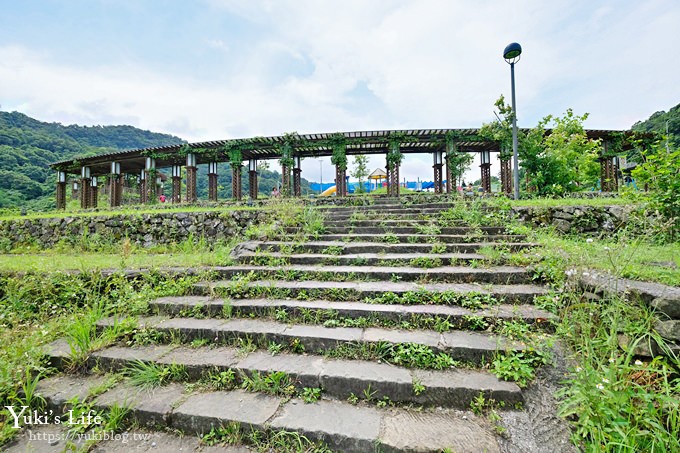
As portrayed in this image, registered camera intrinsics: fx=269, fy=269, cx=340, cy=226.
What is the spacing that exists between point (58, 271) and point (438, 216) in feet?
21.9

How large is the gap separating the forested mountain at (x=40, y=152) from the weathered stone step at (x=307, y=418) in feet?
65.8

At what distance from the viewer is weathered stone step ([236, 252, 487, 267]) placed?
3.78m

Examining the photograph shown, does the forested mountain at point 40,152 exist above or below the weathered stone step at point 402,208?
above

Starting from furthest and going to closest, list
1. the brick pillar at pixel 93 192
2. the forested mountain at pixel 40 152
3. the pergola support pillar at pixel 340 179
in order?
the forested mountain at pixel 40 152
the brick pillar at pixel 93 192
the pergola support pillar at pixel 340 179

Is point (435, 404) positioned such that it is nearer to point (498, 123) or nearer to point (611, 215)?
point (611, 215)

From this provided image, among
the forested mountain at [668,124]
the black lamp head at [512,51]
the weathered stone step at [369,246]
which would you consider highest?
the forested mountain at [668,124]

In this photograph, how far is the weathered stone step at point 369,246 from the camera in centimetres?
412

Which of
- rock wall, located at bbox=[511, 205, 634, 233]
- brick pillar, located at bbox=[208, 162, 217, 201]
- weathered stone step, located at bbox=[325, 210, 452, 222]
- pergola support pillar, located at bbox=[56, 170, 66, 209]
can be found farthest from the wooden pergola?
rock wall, located at bbox=[511, 205, 634, 233]

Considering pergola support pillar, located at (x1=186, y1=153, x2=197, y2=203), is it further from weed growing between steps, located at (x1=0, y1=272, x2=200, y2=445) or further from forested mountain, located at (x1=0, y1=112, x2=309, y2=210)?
weed growing between steps, located at (x1=0, y1=272, x2=200, y2=445)

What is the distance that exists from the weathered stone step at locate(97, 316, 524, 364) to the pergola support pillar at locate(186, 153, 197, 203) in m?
15.1

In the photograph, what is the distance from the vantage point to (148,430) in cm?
191

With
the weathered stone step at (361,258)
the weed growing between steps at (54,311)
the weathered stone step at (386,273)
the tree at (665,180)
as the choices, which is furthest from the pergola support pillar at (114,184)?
the tree at (665,180)

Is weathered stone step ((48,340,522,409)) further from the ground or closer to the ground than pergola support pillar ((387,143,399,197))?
closer to the ground

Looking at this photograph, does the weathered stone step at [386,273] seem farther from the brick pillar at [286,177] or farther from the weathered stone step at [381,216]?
the brick pillar at [286,177]
